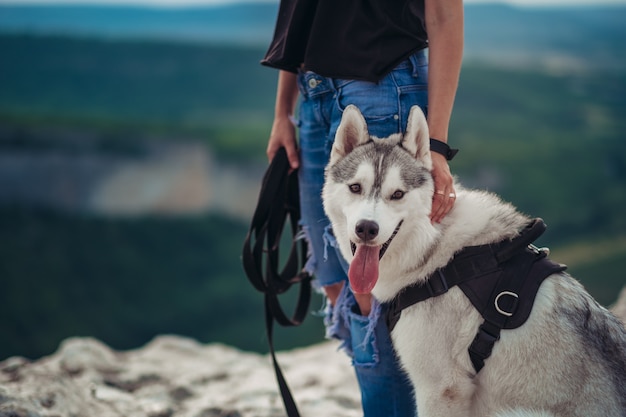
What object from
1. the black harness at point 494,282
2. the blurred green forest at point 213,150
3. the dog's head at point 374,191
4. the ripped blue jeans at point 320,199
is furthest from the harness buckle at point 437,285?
the blurred green forest at point 213,150

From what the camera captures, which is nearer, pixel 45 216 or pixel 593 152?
pixel 45 216

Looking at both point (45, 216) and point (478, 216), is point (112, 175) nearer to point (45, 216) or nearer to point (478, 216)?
point (45, 216)

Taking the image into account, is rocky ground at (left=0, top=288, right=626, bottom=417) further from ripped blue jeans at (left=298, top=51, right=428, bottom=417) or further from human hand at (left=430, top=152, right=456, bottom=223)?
human hand at (left=430, top=152, right=456, bottom=223)

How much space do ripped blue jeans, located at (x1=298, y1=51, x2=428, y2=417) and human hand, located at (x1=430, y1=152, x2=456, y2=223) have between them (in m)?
0.30

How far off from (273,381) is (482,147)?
118 ft

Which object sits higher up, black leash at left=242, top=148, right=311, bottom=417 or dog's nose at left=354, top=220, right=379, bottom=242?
dog's nose at left=354, top=220, right=379, bottom=242

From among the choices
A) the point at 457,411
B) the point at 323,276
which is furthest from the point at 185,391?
the point at 457,411

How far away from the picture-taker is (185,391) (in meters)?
5.45

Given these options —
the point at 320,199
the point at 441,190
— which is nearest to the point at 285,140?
the point at 320,199

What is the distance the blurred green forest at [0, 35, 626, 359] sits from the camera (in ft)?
90.2

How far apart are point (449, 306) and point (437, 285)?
4.6 inches

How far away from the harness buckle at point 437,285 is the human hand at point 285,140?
121 centimetres

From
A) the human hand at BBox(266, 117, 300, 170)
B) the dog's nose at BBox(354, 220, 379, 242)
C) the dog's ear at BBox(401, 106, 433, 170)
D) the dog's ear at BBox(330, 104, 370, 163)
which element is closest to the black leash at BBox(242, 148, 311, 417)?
the human hand at BBox(266, 117, 300, 170)

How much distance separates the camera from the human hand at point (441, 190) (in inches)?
127
